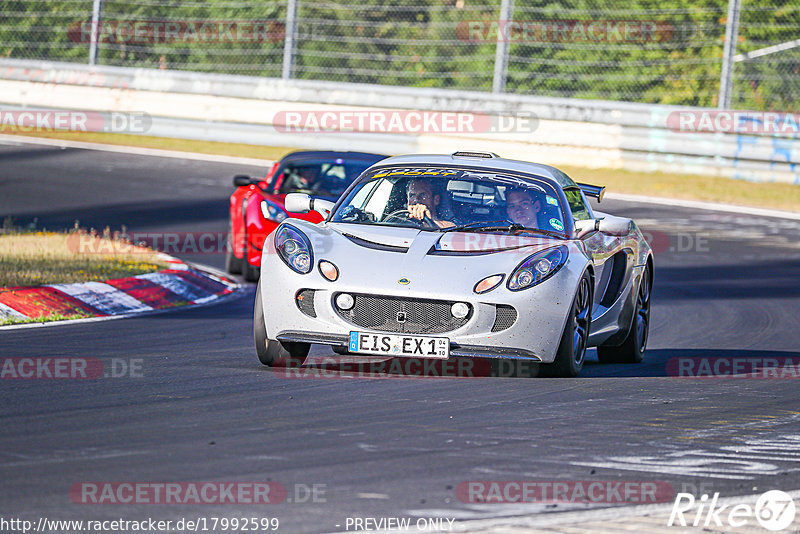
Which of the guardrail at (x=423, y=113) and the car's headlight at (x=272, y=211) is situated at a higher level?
the guardrail at (x=423, y=113)

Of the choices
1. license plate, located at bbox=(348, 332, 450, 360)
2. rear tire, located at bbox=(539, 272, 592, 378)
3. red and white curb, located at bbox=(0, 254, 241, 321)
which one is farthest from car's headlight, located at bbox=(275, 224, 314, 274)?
red and white curb, located at bbox=(0, 254, 241, 321)

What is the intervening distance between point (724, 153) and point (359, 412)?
16.8m

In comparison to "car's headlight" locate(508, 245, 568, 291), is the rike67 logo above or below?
below

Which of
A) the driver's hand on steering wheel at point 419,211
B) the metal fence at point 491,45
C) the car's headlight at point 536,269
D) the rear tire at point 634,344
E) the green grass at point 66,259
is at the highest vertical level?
the metal fence at point 491,45

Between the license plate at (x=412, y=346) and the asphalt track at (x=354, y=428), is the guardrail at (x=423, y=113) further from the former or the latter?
the license plate at (x=412, y=346)

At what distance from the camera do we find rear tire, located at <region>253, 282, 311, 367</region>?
312 inches

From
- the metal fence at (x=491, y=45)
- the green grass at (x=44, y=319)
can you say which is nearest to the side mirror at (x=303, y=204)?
the green grass at (x=44, y=319)

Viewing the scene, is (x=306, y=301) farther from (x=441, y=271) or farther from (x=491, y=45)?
(x=491, y=45)

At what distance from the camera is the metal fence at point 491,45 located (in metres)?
24.0

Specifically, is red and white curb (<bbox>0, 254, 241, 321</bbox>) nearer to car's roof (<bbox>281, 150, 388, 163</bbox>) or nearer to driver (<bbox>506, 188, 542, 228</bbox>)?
car's roof (<bbox>281, 150, 388, 163</bbox>)

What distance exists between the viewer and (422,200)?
8.59 meters

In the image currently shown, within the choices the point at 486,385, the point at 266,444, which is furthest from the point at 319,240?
the point at 266,444

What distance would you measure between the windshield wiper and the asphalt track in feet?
3.17

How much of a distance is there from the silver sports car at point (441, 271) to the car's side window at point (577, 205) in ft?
0.58
